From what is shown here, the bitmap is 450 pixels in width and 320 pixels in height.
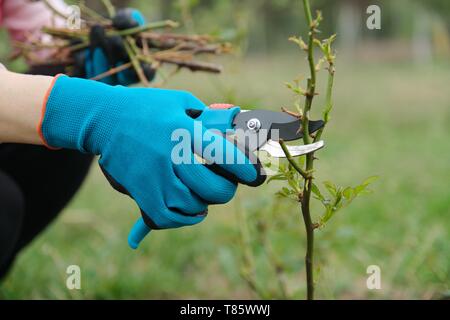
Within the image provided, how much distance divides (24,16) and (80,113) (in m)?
0.98

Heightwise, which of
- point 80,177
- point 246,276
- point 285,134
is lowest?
point 246,276

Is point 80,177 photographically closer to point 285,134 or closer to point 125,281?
point 125,281

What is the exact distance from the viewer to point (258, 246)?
2.20 m

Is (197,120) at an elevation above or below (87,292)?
above

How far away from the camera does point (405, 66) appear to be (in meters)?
13.4

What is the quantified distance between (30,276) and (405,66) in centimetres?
1250

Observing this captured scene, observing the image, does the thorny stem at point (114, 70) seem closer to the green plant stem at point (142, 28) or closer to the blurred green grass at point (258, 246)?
the green plant stem at point (142, 28)

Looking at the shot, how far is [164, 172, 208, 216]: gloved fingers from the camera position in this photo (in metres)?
0.97

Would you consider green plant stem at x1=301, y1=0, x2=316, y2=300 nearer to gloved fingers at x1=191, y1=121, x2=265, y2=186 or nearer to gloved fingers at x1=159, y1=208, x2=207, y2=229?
gloved fingers at x1=191, y1=121, x2=265, y2=186

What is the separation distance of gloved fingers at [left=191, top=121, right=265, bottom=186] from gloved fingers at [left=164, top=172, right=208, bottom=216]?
6 centimetres

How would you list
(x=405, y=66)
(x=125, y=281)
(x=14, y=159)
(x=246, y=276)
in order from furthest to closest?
(x=405, y=66)
(x=125, y=281)
(x=14, y=159)
(x=246, y=276)
